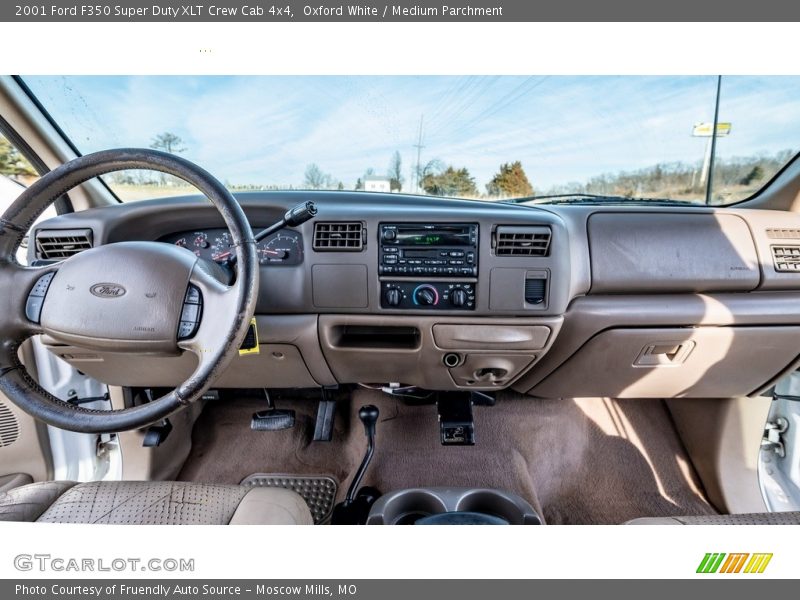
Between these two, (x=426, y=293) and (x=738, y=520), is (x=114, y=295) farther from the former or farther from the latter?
(x=738, y=520)

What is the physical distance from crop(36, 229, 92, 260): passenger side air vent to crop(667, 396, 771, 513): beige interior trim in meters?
2.83

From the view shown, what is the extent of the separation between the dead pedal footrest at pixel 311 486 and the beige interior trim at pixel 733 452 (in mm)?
1803

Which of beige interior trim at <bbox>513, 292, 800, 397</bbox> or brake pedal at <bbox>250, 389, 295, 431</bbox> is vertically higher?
beige interior trim at <bbox>513, 292, 800, 397</bbox>

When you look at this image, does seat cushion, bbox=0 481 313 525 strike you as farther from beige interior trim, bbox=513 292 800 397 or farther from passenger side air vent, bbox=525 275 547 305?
beige interior trim, bbox=513 292 800 397

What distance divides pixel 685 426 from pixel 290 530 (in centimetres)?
209

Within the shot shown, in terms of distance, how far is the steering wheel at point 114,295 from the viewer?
1.13 metres

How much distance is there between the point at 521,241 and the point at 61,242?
1682 mm

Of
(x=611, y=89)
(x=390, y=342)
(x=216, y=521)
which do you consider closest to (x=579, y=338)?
(x=390, y=342)

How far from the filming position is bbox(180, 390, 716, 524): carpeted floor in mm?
2082

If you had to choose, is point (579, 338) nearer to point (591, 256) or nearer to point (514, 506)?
point (591, 256)

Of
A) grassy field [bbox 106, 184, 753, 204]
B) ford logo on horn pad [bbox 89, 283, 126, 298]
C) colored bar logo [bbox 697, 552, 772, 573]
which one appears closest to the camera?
colored bar logo [bbox 697, 552, 772, 573]

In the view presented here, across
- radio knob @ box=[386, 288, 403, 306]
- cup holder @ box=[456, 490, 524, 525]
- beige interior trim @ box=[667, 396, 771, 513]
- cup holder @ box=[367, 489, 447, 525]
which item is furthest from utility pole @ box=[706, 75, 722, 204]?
cup holder @ box=[367, 489, 447, 525]

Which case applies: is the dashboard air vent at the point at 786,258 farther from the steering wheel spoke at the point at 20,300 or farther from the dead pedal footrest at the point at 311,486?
the steering wheel spoke at the point at 20,300

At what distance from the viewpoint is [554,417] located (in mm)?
2311
